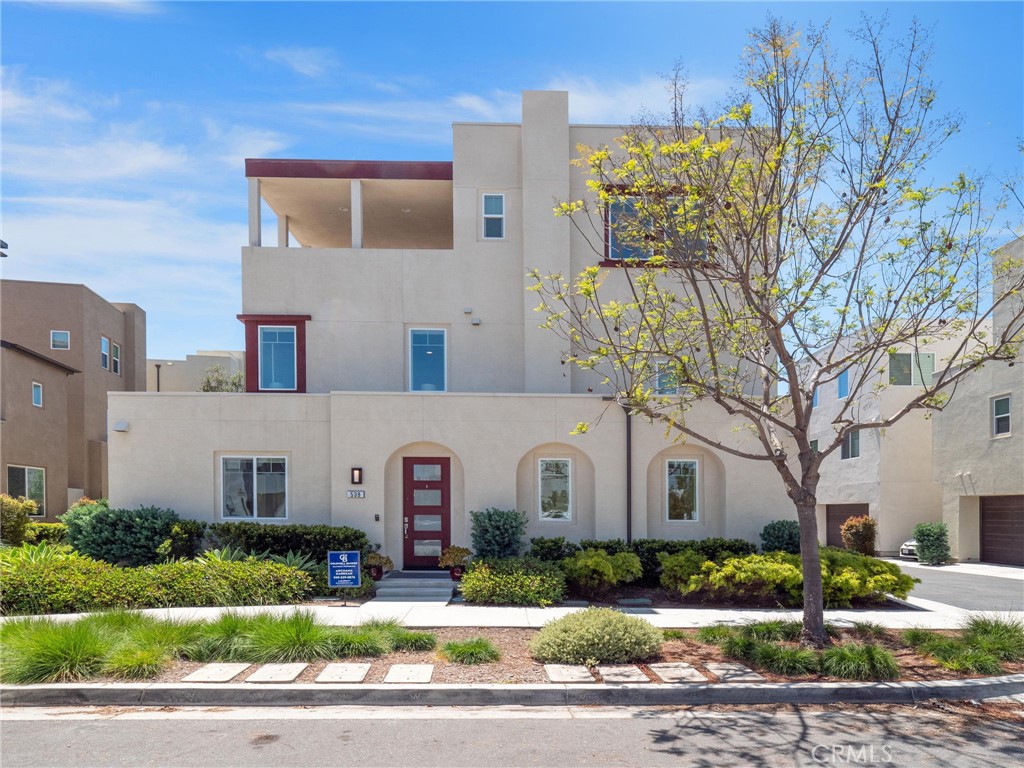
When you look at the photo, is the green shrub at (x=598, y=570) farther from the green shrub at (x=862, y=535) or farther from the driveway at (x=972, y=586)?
the green shrub at (x=862, y=535)

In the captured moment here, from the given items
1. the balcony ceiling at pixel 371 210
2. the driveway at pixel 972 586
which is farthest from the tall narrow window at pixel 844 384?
the balcony ceiling at pixel 371 210

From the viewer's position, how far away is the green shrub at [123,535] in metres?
14.7

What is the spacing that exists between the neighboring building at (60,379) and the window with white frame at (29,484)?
36mm

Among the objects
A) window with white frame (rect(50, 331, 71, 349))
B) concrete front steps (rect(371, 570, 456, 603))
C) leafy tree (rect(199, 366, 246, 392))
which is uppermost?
window with white frame (rect(50, 331, 71, 349))

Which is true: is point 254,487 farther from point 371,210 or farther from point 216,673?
point 216,673

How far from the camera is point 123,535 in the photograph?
48.2ft

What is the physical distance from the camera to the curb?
7.79 metres

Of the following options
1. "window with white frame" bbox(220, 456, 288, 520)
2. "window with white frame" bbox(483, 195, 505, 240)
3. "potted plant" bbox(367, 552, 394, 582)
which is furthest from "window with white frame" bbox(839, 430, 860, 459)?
"window with white frame" bbox(220, 456, 288, 520)

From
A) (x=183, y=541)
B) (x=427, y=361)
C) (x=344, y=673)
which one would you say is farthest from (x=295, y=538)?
(x=344, y=673)

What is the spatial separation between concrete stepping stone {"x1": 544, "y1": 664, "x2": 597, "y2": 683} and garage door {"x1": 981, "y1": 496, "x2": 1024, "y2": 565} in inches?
738

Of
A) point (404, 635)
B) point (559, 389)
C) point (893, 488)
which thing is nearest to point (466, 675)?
point (404, 635)

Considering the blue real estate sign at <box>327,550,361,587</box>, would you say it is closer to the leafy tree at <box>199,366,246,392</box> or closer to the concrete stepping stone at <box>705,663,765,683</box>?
the concrete stepping stone at <box>705,663,765,683</box>

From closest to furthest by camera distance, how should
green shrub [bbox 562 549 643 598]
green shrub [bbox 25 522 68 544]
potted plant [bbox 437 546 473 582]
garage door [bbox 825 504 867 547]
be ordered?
green shrub [bbox 562 549 643 598]
potted plant [bbox 437 546 473 582]
green shrub [bbox 25 522 68 544]
garage door [bbox 825 504 867 547]

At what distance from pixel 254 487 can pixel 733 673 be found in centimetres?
1058
